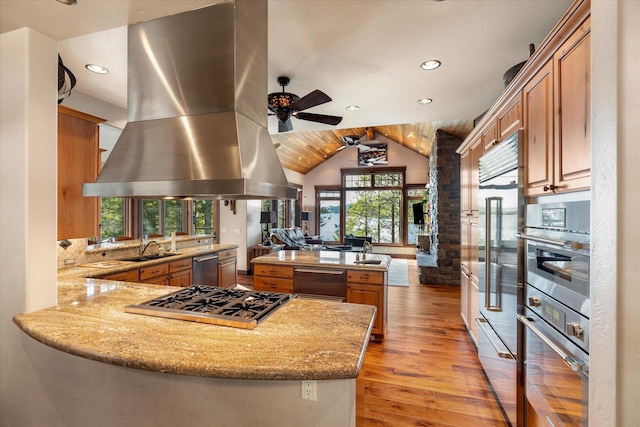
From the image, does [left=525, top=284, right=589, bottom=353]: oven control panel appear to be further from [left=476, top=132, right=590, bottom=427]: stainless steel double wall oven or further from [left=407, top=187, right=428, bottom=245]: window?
[left=407, top=187, right=428, bottom=245]: window

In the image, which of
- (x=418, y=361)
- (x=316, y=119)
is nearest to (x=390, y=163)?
(x=316, y=119)

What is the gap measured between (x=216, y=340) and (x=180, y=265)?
119 inches

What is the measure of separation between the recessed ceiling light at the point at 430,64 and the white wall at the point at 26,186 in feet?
8.48

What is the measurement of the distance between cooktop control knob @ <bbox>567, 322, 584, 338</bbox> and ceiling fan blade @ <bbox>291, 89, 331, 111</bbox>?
2329 millimetres

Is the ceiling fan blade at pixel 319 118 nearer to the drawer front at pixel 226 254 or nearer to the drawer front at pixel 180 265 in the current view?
the drawer front at pixel 180 265

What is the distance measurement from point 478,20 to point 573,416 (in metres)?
2.25

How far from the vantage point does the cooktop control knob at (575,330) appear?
1.21 metres

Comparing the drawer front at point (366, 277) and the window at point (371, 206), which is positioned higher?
the window at point (371, 206)

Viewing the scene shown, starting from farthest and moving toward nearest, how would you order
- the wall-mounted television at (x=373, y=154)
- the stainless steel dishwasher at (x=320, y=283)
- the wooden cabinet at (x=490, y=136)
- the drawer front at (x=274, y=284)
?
the wall-mounted television at (x=373, y=154) → the drawer front at (x=274, y=284) → the stainless steel dishwasher at (x=320, y=283) → the wooden cabinet at (x=490, y=136)

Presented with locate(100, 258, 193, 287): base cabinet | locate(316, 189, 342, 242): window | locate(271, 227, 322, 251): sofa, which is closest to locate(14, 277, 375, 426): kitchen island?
locate(100, 258, 193, 287): base cabinet

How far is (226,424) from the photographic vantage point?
1.28m

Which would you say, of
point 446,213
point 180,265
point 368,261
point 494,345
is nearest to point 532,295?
point 494,345

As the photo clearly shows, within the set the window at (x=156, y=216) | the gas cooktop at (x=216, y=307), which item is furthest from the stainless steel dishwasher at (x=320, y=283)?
the window at (x=156, y=216)

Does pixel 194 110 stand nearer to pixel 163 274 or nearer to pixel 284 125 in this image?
pixel 284 125
